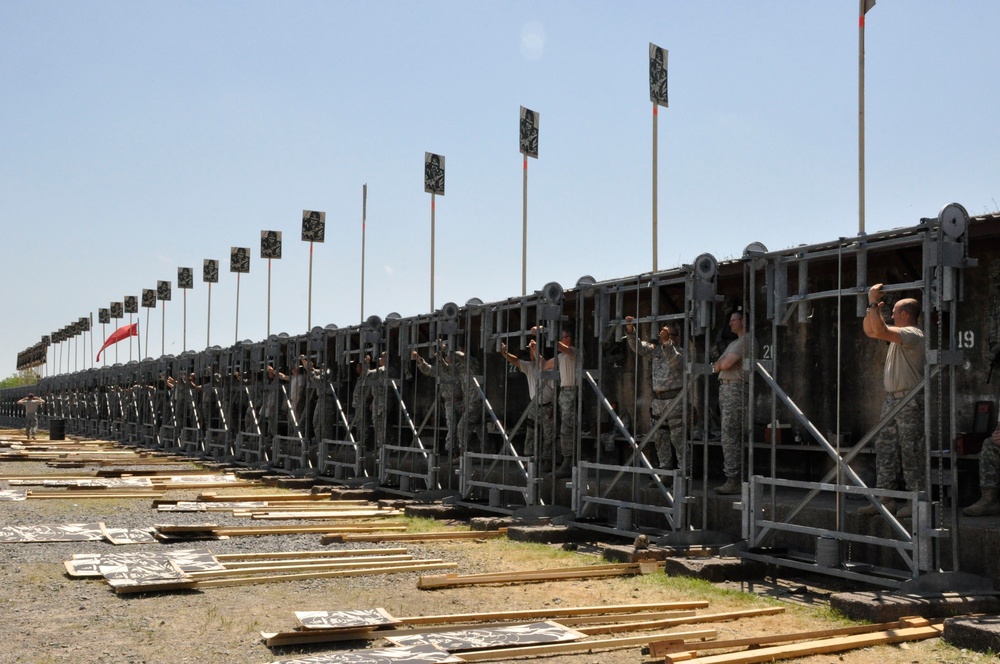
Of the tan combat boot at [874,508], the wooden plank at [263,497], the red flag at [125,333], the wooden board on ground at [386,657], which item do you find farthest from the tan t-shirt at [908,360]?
the red flag at [125,333]

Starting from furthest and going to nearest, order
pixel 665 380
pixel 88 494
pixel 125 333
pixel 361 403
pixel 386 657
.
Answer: pixel 125 333, pixel 361 403, pixel 88 494, pixel 665 380, pixel 386 657

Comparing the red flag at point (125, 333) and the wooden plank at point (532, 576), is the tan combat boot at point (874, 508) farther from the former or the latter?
Answer: the red flag at point (125, 333)

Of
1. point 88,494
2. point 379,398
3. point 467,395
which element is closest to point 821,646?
point 467,395

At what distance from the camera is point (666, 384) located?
14047 mm

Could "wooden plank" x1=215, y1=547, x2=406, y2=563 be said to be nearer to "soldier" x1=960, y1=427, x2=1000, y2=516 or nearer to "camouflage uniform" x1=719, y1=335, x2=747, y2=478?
"camouflage uniform" x1=719, y1=335, x2=747, y2=478

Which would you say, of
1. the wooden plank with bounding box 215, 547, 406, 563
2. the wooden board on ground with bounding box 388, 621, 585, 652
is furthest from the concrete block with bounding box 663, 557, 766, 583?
the wooden plank with bounding box 215, 547, 406, 563

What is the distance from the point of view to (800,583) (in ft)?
34.7

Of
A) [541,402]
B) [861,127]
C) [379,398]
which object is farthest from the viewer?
[379,398]

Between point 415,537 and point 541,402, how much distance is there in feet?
9.78

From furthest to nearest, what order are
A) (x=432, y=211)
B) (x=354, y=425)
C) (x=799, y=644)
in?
(x=432, y=211) → (x=354, y=425) → (x=799, y=644)

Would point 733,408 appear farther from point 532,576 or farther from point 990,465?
point 532,576

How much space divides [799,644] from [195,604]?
4943mm

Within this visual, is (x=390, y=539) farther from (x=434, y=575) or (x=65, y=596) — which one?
(x=65, y=596)

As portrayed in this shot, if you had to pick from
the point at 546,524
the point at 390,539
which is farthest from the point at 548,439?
the point at 390,539
